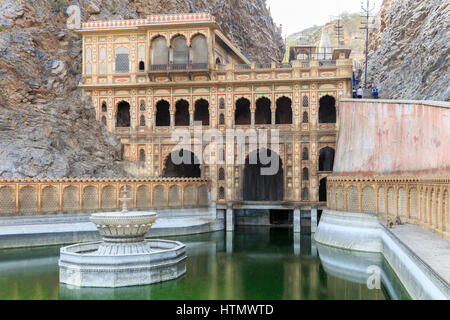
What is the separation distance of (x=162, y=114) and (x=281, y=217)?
38.8 feet

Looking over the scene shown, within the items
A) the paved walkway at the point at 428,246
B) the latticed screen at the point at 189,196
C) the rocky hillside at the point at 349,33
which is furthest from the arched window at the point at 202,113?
the rocky hillside at the point at 349,33

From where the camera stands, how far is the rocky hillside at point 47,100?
87.0 ft

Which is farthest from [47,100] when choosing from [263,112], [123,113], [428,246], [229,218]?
[428,246]

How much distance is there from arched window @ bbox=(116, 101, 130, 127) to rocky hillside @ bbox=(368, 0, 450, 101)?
20086 millimetres

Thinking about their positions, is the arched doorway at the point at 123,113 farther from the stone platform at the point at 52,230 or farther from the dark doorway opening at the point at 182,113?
the stone platform at the point at 52,230

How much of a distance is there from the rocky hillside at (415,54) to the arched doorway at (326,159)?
21.6 ft

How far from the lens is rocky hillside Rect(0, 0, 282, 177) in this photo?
2652 cm

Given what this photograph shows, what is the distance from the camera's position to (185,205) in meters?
29.0

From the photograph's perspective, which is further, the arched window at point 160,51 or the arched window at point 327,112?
the arched window at point 327,112

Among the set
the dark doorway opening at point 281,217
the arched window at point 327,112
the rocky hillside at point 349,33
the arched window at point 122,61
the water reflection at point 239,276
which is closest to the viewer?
the water reflection at point 239,276

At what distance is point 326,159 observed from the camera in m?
33.9

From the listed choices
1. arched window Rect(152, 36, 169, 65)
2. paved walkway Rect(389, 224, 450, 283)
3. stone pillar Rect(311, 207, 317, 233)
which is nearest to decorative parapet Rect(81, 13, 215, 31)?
arched window Rect(152, 36, 169, 65)

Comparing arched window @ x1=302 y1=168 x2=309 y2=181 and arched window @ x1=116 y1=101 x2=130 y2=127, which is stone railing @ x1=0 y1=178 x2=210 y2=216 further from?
arched window @ x1=116 y1=101 x2=130 y2=127

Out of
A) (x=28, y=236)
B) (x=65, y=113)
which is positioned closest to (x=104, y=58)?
(x=65, y=113)
